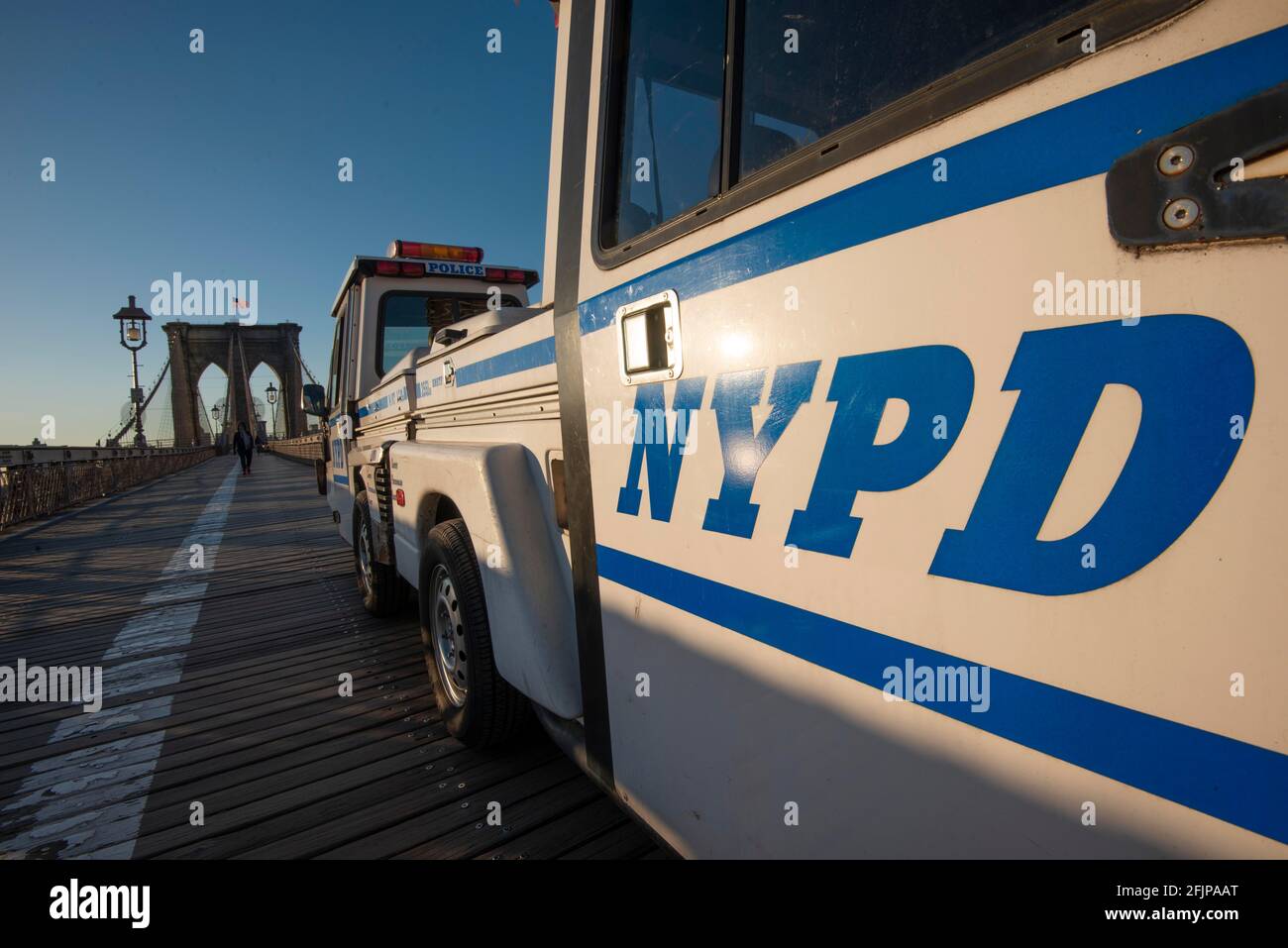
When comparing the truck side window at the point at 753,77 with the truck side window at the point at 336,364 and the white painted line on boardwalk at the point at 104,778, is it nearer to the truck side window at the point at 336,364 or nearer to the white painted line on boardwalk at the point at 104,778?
the white painted line on boardwalk at the point at 104,778

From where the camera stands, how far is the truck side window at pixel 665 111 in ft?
4.17

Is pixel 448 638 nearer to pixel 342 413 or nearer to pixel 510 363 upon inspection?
pixel 510 363

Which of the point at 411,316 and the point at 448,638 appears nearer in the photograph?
the point at 448,638

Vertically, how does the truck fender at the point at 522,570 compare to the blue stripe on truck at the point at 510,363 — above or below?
below

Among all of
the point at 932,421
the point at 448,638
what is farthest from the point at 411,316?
the point at 932,421

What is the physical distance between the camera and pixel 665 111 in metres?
1.46

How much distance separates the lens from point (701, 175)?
132 centimetres

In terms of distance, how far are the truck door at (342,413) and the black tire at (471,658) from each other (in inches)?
108

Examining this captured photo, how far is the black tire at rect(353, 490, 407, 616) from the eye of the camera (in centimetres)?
420

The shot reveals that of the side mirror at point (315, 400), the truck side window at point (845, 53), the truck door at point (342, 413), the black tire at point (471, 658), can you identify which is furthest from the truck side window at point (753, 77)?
the side mirror at point (315, 400)

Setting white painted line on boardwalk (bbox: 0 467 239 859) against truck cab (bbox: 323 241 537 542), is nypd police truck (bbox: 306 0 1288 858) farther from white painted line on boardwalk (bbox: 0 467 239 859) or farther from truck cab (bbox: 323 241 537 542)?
truck cab (bbox: 323 241 537 542)

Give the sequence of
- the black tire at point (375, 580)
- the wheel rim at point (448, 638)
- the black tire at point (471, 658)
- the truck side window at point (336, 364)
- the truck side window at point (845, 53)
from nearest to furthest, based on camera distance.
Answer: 1. the truck side window at point (845, 53)
2. the black tire at point (471, 658)
3. the wheel rim at point (448, 638)
4. the black tire at point (375, 580)
5. the truck side window at point (336, 364)

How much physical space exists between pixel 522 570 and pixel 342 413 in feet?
12.5
